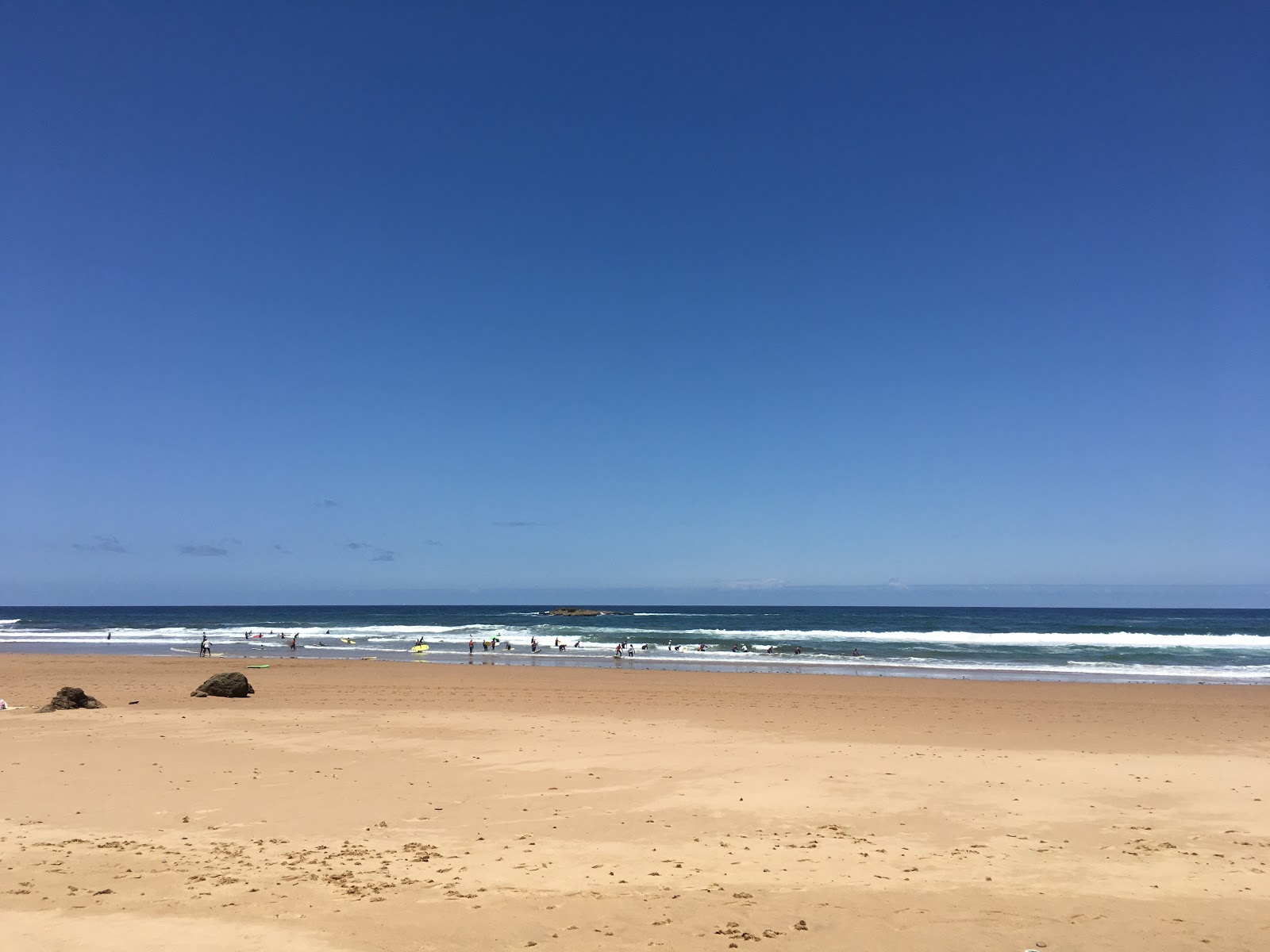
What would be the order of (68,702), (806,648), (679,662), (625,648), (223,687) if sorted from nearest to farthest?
(68,702), (223,687), (679,662), (625,648), (806,648)

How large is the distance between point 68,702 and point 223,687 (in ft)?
12.6

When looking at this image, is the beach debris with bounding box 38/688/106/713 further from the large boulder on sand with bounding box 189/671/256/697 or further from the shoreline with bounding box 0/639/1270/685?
the shoreline with bounding box 0/639/1270/685

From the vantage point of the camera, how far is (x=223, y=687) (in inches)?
828

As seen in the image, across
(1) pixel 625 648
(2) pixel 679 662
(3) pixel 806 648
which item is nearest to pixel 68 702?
(2) pixel 679 662

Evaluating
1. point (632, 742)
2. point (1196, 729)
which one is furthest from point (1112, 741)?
point (632, 742)

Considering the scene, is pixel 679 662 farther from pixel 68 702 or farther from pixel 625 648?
pixel 68 702

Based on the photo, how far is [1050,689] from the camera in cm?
2667

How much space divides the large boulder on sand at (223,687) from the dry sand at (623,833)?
10.2 feet

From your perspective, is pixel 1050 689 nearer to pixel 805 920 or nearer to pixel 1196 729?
pixel 1196 729

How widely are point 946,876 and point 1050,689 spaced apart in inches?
899

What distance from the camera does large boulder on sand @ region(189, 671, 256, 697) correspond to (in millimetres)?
20922

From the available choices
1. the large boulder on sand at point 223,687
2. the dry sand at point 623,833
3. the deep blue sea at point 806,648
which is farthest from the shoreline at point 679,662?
the large boulder on sand at point 223,687

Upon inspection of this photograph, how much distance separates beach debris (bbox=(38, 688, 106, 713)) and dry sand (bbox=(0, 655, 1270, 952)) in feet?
1.65

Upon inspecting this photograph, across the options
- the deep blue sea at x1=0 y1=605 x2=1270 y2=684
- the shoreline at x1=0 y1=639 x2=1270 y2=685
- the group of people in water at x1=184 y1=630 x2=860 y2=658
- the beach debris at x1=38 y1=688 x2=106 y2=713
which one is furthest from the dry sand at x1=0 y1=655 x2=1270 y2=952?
the group of people in water at x1=184 y1=630 x2=860 y2=658
